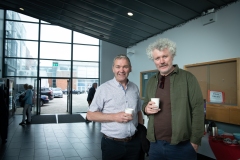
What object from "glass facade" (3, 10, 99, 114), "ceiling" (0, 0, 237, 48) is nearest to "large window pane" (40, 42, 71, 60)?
"glass facade" (3, 10, 99, 114)

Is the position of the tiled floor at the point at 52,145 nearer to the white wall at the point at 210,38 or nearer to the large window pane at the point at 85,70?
the white wall at the point at 210,38

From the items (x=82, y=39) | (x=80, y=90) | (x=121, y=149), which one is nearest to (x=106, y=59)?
(x=82, y=39)

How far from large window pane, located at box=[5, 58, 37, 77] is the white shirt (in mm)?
9086

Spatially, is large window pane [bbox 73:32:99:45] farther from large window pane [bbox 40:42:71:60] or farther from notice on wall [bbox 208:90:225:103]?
notice on wall [bbox 208:90:225:103]

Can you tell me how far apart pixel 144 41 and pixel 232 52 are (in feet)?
11.7

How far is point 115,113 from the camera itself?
1.56 m

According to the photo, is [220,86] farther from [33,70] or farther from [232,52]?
[33,70]

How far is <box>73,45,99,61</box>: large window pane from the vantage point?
10341 millimetres

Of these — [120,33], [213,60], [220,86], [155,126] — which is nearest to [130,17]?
[120,33]

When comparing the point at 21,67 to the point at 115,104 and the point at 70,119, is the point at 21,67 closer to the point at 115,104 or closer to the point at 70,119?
the point at 70,119

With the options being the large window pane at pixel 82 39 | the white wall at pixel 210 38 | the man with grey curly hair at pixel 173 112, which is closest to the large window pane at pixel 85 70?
the large window pane at pixel 82 39

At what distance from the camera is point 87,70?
34.6 feet

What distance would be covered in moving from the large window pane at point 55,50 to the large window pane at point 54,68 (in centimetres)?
27

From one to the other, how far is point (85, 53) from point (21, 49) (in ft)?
10.5
